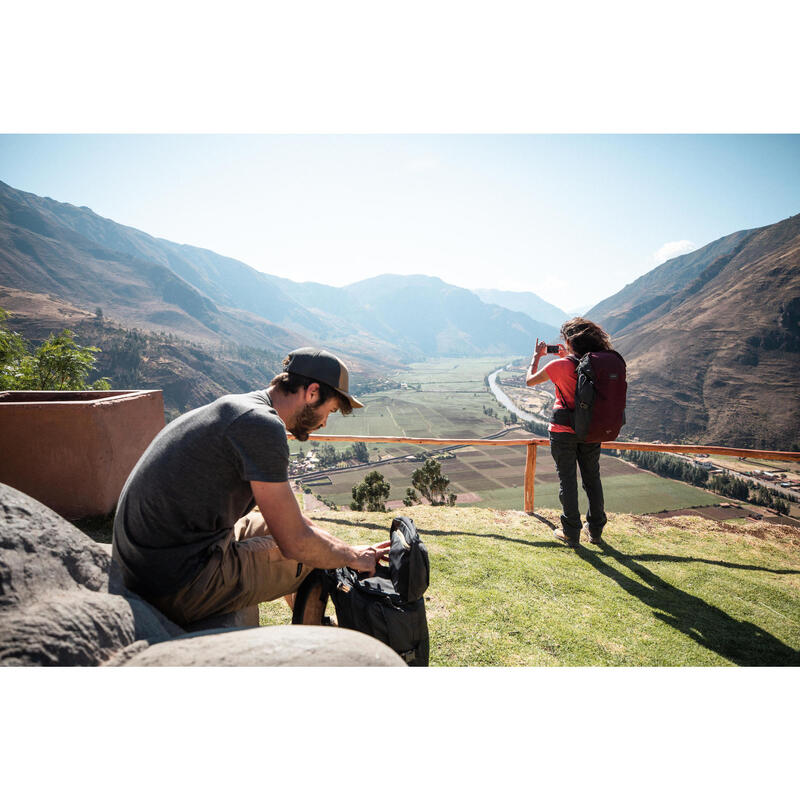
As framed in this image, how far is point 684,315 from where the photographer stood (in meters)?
84.9

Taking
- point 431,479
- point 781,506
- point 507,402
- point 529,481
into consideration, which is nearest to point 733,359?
point 507,402

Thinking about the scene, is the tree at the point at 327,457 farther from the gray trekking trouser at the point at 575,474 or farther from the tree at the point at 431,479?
the gray trekking trouser at the point at 575,474

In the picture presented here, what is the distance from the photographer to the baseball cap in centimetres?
182

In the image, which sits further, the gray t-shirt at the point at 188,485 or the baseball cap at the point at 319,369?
the baseball cap at the point at 319,369

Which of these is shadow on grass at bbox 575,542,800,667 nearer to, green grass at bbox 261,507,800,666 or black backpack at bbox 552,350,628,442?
green grass at bbox 261,507,800,666

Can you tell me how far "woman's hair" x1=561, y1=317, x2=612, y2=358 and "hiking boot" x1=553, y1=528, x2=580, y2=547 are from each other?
1.99 metres

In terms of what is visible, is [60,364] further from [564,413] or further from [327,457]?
[327,457]

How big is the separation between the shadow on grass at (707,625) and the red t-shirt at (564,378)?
1447 millimetres

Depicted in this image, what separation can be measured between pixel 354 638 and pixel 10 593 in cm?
105

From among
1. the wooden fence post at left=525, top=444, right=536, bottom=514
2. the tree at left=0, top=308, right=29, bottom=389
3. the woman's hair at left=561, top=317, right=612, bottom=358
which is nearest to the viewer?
the woman's hair at left=561, top=317, right=612, bottom=358

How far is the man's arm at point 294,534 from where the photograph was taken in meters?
1.53

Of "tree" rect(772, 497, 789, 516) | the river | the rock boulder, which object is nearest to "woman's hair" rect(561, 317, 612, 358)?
the rock boulder

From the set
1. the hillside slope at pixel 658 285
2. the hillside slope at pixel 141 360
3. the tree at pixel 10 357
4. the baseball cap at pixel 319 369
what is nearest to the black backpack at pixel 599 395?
the baseball cap at pixel 319 369

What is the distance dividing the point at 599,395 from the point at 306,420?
2.64 m
